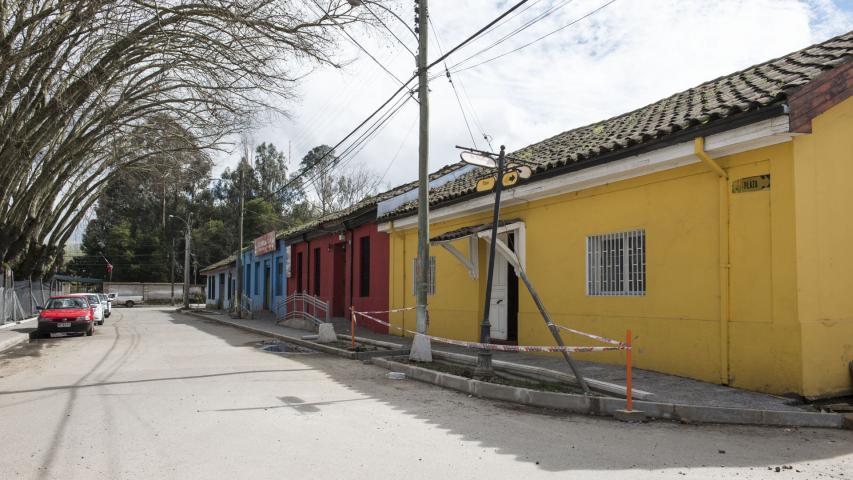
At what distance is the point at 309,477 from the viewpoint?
14.8 ft

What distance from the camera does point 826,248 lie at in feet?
24.7

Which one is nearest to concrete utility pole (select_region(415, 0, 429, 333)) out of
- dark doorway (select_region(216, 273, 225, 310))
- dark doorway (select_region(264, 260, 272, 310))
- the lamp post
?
the lamp post

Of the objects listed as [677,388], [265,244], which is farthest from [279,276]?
[677,388]

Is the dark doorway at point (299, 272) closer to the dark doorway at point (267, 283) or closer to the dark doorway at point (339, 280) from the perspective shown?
the dark doorway at point (339, 280)

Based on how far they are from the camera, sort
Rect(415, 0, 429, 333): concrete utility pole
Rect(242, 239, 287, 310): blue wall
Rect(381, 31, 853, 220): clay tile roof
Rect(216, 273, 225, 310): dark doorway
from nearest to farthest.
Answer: Rect(381, 31, 853, 220): clay tile roof
Rect(415, 0, 429, 333): concrete utility pole
Rect(242, 239, 287, 310): blue wall
Rect(216, 273, 225, 310): dark doorway

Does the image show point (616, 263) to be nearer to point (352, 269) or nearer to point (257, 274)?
point (352, 269)

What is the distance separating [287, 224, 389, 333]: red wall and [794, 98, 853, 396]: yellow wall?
12230 millimetres

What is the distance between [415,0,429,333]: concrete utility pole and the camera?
446 inches

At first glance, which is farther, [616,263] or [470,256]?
[470,256]

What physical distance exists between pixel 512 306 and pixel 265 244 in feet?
69.5

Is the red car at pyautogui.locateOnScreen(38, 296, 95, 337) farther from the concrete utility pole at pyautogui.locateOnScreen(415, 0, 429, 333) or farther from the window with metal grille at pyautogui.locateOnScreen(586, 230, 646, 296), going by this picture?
the window with metal grille at pyautogui.locateOnScreen(586, 230, 646, 296)

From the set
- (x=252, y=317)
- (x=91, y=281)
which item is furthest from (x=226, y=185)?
(x=252, y=317)

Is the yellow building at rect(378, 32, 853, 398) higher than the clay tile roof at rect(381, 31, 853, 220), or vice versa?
the clay tile roof at rect(381, 31, 853, 220)

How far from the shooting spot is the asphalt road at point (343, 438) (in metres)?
4.77
